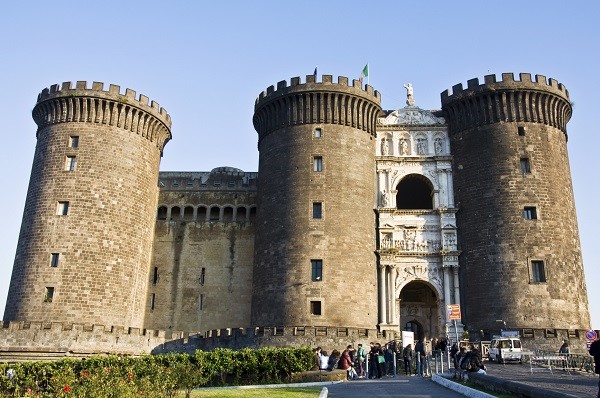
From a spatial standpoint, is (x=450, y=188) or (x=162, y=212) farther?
(x=162, y=212)

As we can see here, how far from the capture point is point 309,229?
3728cm

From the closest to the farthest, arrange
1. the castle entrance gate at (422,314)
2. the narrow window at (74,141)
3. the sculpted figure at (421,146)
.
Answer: the narrow window at (74,141) < the castle entrance gate at (422,314) < the sculpted figure at (421,146)

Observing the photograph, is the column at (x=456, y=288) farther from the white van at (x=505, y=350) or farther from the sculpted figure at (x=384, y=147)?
the sculpted figure at (x=384, y=147)

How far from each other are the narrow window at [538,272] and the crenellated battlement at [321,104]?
1337 cm

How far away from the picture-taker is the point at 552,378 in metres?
21.4

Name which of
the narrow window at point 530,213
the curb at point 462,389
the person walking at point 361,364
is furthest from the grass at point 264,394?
the narrow window at point 530,213

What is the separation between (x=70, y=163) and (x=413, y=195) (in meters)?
24.6

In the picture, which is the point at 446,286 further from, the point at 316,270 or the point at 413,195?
the point at 413,195

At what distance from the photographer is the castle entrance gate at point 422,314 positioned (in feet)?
135

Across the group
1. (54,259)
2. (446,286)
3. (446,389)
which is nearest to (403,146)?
(446,286)

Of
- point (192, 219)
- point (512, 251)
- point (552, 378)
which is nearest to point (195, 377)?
point (552, 378)

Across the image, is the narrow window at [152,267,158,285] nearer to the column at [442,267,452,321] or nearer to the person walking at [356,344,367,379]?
the person walking at [356,344,367,379]

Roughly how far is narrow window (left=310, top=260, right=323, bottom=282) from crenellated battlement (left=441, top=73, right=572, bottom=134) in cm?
1350

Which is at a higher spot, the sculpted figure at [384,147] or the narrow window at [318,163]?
the sculpted figure at [384,147]
